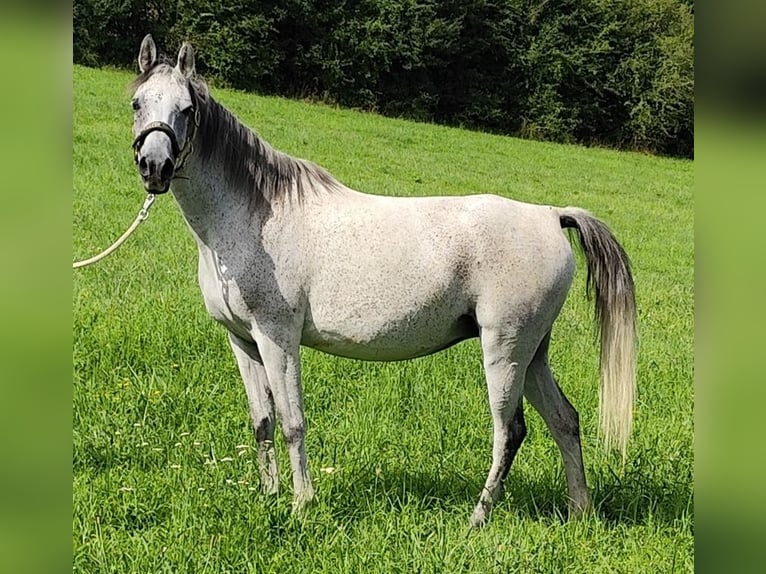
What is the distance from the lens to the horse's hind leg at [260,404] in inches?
150

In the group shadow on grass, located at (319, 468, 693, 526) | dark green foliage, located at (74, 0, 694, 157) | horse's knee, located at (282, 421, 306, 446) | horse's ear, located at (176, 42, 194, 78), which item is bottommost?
shadow on grass, located at (319, 468, 693, 526)

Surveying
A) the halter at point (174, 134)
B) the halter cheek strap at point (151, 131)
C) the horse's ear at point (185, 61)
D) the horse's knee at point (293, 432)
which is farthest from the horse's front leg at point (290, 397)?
the horse's ear at point (185, 61)

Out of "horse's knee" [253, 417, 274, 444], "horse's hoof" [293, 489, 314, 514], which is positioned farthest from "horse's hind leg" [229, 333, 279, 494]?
"horse's hoof" [293, 489, 314, 514]

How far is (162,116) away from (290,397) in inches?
57.4

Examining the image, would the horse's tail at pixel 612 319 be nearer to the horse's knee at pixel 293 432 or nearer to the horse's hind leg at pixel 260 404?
the horse's knee at pixel 293 432

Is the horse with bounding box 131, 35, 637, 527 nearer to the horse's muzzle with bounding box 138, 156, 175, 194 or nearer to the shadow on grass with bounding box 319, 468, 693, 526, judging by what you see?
the shadow on grass with bounding box 319, 468, 693, 526

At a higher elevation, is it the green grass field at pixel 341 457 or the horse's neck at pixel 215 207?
the horse's neck at pixel 215 207

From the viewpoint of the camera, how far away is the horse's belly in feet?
11.5

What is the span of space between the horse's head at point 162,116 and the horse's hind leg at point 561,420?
215 centimetres

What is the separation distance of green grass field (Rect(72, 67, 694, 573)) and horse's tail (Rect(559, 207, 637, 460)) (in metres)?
0.54

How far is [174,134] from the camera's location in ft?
9.76
